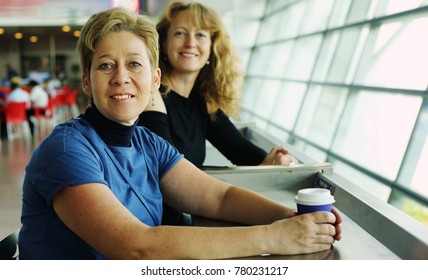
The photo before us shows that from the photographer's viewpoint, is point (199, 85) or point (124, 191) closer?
point (124, 191)

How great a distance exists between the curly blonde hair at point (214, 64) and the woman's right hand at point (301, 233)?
97 cm

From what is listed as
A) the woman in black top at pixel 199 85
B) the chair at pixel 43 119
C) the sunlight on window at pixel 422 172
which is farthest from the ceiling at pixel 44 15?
the woman in black top at pixel 199 85

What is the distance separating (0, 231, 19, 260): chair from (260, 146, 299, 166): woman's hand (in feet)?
2.96

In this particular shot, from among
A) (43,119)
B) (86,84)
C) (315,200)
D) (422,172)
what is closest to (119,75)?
(86,84)

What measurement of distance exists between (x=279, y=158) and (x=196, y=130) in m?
0.35

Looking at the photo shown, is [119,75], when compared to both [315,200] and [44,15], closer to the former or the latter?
[315,200]

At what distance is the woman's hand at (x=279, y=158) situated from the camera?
173cm

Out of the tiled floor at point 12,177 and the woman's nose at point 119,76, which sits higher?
the woman's nose at point 119,76

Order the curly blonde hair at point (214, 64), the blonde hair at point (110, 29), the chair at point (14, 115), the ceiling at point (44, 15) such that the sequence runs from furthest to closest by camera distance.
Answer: the ceiling at point (44, 15) → the chair at point (14, 115) → the curly blonde hair at point (214, 64) → the blonde hair at point (110, 29)

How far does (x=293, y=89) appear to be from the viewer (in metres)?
6.36

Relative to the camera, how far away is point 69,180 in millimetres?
902

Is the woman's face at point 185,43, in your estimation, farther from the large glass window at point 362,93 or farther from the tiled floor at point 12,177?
the large glass window at point 362,93

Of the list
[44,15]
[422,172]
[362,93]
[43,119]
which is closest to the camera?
[422,172]
